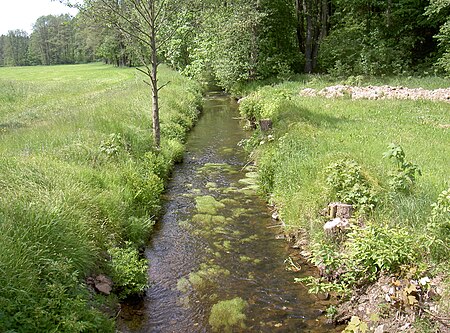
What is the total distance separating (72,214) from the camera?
547 cm

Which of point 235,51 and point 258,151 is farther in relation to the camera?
point 235,51

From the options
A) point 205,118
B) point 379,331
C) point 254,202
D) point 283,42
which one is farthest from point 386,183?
point 283,42

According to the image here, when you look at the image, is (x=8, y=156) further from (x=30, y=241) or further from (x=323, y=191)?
(x=323, y=191)

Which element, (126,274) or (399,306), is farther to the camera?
(126,274)

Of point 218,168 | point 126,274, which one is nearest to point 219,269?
point 126,274

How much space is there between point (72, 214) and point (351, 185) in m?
4.43

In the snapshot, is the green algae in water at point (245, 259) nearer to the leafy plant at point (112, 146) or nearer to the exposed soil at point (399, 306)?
the exposed soil at point (399, 306)

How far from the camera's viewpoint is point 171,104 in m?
18.0

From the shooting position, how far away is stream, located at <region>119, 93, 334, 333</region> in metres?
5.26

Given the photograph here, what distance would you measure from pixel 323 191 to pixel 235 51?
66.7 feet

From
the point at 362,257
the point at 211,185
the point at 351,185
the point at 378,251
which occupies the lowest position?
the point at 211,185

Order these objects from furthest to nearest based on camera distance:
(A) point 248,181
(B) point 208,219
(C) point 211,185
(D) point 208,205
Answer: (A) point 248,181 < (C) point 211,185 < (D) point 208,205 < (B) point 208,219

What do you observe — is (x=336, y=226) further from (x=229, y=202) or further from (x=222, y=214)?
(x=229, y=202)

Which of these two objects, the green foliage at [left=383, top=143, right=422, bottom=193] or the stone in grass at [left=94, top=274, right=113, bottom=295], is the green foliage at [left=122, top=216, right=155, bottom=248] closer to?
the stone in grass at [left=94, top=274, right=113, bottom=295]
